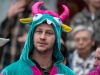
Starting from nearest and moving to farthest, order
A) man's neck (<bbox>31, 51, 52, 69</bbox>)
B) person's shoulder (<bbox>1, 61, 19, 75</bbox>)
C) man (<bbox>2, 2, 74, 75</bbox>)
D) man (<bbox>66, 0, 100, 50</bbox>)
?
person's shoulder (<bbox>1, 61, 19, 75</bbox>)
man (<bbox>2, 2, 74, 75</bbox>)
man's neck (<bbox>31, 51, 52, 69</bbox>)
man (<bbox>66, 0, 100, 50</bbox>)

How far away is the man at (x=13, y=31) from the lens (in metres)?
8.68

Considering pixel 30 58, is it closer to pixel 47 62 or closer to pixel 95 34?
pixel 47 62

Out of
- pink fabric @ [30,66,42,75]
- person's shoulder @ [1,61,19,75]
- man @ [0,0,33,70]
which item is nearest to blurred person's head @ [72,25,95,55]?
A: man @ [0,0,33,70]

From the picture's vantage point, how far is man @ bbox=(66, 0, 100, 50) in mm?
8891

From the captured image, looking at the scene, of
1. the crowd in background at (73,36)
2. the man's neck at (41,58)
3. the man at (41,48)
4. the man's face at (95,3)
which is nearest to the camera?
the man at (41,48)

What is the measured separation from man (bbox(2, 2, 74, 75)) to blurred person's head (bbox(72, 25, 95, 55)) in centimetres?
187

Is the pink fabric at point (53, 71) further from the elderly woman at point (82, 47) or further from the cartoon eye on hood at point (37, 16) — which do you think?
the elderly woman at point (82, 47)

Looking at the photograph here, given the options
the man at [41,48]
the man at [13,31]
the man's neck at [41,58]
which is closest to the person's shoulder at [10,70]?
the man at [41,48]

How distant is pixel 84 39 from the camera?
875 cm

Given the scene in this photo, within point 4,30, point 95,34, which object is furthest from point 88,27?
point 4,30

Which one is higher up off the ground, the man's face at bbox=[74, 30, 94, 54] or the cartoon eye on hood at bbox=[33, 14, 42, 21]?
the cartoon eye on hood at bbox=[33, 14, 42, 21]

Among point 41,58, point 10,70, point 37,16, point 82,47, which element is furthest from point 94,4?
point 10,70

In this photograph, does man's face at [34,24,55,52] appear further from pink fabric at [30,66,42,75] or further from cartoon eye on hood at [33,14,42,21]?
pink fabric at [30,66,42,75]

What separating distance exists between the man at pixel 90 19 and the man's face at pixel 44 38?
2219mm
